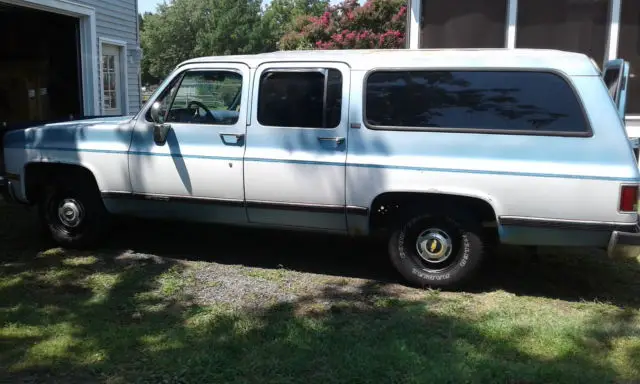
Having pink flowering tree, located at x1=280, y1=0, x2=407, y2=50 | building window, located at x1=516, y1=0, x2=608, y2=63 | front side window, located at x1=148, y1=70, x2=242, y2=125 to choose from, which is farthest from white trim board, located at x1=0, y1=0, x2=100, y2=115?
pink flowering tree, located at x1=280, y1=0, x2=407, y2=50

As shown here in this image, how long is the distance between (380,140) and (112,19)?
1038 cm

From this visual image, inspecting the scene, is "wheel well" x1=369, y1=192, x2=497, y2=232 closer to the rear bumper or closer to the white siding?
the rear bumper

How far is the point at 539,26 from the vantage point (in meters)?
9.23

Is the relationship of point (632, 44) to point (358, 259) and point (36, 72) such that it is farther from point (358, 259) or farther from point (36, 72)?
point (36, 72)

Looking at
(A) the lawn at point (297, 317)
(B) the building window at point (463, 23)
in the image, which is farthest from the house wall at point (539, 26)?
(A) the lawn at point (297, 317)

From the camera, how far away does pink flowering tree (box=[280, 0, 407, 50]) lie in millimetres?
19766

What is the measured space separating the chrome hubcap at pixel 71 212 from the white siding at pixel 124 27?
7186mm

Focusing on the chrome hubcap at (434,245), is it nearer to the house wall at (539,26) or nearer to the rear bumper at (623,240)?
the rear bumper at (623,240)

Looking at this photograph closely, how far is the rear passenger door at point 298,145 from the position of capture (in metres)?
4.95

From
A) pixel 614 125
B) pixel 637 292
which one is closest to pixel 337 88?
pixel 614 125

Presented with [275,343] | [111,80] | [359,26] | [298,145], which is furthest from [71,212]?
[359,26]

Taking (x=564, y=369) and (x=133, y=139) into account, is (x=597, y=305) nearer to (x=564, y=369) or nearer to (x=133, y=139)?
(x=564, y=369)

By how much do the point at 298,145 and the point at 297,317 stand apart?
1.45m

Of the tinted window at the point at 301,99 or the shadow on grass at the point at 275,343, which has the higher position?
the tinted window at the point at 301,99
